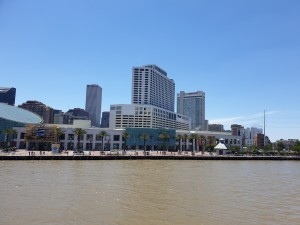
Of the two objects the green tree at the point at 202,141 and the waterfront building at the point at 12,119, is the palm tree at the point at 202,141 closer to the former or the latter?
the green tree at the point at 202,141

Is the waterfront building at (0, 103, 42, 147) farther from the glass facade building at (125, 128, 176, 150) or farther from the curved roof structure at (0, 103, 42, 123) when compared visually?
the glass facade building at (125, 128, 176, 150)

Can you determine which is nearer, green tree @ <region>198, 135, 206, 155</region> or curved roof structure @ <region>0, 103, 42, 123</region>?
curved roof structure @ <region>0, 103, 42, 123</region>

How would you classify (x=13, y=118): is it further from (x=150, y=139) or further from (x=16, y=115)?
(x=150, y=139)

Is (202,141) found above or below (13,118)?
below

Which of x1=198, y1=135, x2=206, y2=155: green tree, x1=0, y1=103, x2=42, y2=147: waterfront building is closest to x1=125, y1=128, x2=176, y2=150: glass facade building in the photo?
x1=198, y1=135, x2=206, y2=155: green tree

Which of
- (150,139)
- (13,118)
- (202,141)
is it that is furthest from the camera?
(202,141)

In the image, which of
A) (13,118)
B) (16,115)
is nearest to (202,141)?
(13,118)
